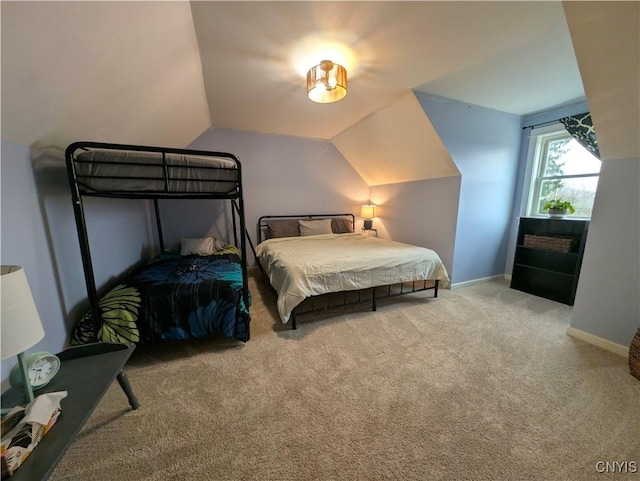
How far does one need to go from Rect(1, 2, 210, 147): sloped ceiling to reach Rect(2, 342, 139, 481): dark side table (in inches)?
47.4

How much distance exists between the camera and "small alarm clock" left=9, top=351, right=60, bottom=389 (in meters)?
0.94

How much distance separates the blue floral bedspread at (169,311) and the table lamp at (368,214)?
9.73 feet

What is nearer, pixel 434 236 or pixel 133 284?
pixel 133 284

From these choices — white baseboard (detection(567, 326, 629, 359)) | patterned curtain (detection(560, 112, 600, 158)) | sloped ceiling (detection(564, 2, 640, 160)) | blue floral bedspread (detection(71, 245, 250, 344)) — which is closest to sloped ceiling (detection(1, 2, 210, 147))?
blue floral bedspread (detection(71, 245, 250, 344))

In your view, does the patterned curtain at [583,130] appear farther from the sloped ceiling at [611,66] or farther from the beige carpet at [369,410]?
the beige carpet at [369,410]

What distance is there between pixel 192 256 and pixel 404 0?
3.01 meters

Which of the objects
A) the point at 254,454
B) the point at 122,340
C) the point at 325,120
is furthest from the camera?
the point at 325,120

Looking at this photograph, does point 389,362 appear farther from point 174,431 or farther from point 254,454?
point 174,431

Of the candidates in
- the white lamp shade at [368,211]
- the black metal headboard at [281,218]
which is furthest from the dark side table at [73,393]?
the white lamp shade at [368,211]

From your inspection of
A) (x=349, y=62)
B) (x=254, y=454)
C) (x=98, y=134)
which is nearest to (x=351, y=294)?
(x=254, y=454)

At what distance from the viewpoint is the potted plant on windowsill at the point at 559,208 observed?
2.69 meters

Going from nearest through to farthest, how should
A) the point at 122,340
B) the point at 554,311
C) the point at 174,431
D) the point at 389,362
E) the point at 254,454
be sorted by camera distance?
the point at 254,454, the point at 174,431, the point at 122,340, the point at 389,362, the point at 554,311

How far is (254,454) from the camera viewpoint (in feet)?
3.57

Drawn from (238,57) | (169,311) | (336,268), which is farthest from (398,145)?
(169,311)
